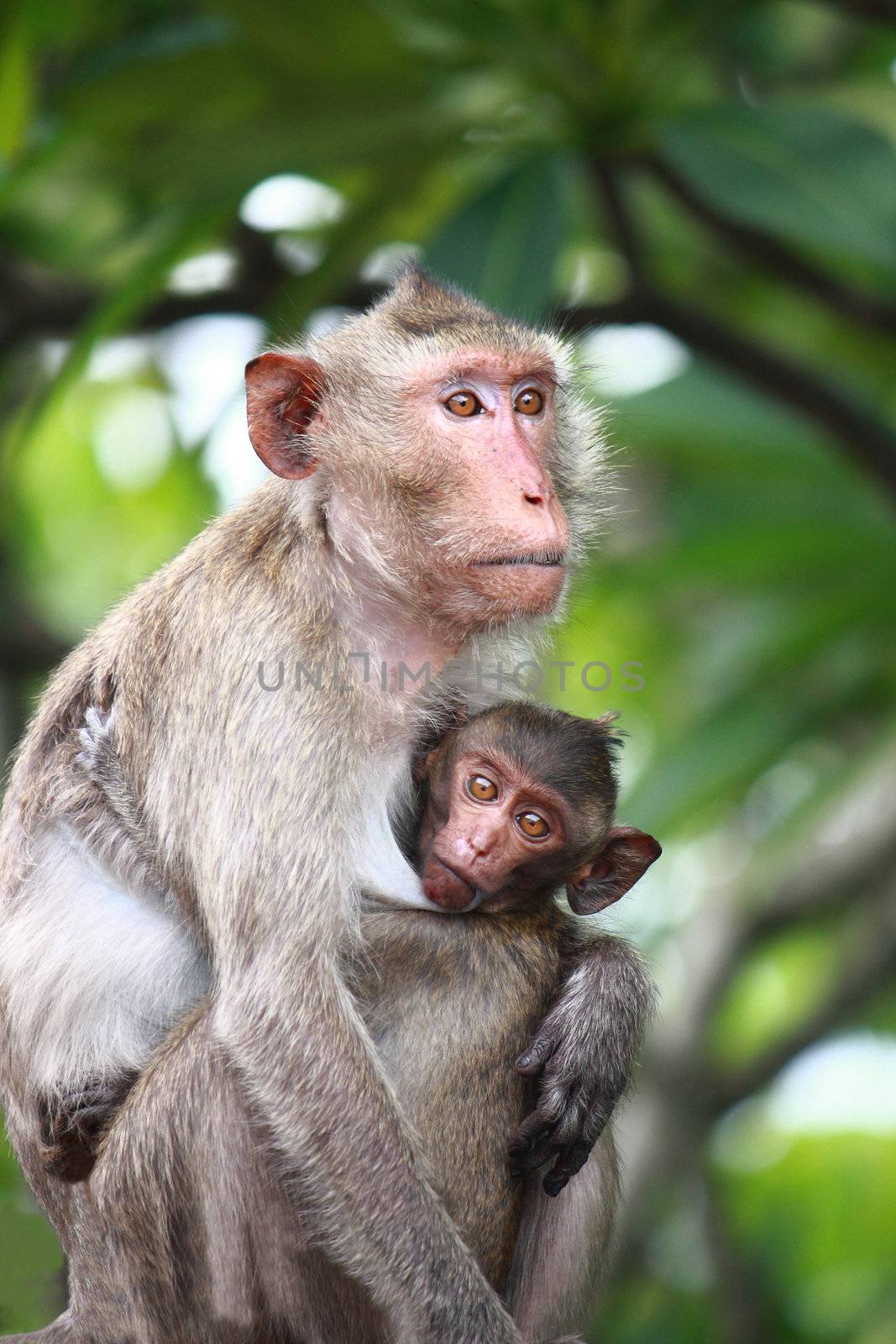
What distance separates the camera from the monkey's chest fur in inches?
125

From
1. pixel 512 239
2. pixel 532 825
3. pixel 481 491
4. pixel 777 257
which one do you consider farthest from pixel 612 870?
pixel 777 257

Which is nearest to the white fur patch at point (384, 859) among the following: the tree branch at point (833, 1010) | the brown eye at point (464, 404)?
the brown eye at point (464, 404)

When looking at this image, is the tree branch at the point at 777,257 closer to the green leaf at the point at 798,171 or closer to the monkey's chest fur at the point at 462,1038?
the green leaf at the point at 798,171

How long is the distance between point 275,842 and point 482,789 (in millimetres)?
577

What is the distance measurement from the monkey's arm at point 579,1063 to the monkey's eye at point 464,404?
1.20 meters

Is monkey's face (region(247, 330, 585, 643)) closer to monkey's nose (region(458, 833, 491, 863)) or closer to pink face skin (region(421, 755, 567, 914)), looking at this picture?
pink face skin (region(421, 755, 567, 914))

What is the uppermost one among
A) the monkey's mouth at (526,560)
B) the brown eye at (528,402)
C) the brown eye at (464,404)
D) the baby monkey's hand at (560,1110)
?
the brown eye at (528,402)

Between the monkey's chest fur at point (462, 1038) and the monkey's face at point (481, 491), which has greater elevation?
the monkey's face at point (481, 491)

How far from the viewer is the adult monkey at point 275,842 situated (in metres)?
3.04

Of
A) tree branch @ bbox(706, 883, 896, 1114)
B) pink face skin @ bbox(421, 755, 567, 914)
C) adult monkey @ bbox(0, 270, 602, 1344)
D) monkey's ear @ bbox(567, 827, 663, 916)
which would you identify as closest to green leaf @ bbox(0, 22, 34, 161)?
adult monkey @ bbox(0, 270, 602, 1344)

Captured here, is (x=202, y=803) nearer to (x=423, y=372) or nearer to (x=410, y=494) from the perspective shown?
(x=410, y=494)

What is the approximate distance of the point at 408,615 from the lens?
3475mm

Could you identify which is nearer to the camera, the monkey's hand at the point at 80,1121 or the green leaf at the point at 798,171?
the monkey's hand at the point at 80,1121

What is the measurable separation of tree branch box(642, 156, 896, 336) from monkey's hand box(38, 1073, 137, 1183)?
11.7 ft
